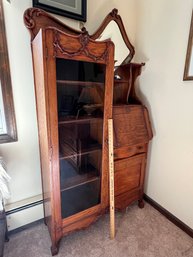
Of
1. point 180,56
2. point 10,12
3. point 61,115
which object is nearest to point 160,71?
point 180,56

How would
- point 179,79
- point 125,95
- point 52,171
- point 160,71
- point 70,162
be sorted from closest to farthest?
A: point 52,171, point 70,162, point 179,79, point 160,71, point 125,95

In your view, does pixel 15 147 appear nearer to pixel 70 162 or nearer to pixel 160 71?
pixel 70 162

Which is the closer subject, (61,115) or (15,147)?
(61,115)

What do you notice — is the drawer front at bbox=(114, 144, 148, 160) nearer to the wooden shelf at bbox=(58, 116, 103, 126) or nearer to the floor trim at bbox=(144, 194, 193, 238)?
the wooden shelf at bbox=(58, 116, 103, 126)

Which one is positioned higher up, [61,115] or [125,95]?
[125,95]

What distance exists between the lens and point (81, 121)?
1.33m

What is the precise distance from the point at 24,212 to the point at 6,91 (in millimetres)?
1115

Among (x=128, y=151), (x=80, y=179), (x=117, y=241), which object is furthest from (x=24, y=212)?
(x=128, y=151)

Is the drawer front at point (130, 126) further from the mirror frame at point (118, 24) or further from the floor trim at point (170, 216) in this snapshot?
the floor trim at point (170, 216)

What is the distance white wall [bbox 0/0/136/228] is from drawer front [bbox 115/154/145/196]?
766 mm

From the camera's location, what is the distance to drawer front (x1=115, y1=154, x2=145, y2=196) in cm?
151

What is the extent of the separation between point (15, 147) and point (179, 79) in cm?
158

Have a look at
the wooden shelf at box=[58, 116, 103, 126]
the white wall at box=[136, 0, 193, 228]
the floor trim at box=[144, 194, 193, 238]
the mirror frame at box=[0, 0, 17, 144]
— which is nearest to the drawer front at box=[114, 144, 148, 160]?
the white wall at box=[136, 0, 193, 228]

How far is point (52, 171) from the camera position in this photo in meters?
1.16
